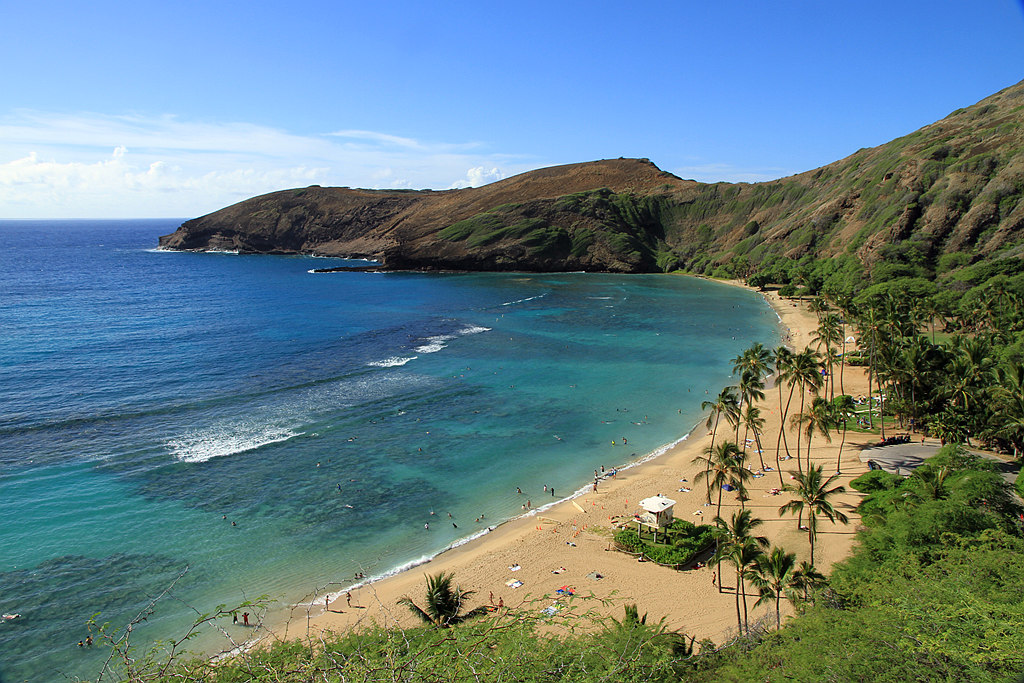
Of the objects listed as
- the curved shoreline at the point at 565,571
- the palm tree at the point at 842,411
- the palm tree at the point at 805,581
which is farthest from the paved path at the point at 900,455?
the palm tree at the point at 805,581

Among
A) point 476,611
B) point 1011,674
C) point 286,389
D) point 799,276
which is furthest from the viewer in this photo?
point 799,276

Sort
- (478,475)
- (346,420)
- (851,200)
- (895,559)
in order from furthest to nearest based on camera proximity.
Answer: (851,200) < (346,420) < (478,475) < (895,559)

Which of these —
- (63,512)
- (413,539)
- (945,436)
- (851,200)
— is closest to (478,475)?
(413,539)

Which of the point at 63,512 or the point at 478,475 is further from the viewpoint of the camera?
the point at 478,475

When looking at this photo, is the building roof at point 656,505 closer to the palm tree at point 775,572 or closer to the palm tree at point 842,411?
the palm tree at point 775,572

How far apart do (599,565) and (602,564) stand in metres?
0.21

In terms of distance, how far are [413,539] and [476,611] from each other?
33.0 ft

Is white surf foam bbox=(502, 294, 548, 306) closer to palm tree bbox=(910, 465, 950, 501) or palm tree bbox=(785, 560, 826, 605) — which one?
palm tree bbox=(910, 465, 950, 501)

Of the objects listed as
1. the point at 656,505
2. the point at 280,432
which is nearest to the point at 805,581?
the point at 656,505

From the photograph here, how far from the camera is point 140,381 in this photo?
58.7 m

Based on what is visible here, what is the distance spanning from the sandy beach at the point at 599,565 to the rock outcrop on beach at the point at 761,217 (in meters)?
76.4

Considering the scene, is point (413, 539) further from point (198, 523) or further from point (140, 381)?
point (140, 381)

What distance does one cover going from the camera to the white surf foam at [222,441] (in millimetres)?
43156

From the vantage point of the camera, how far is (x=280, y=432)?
47.6m
